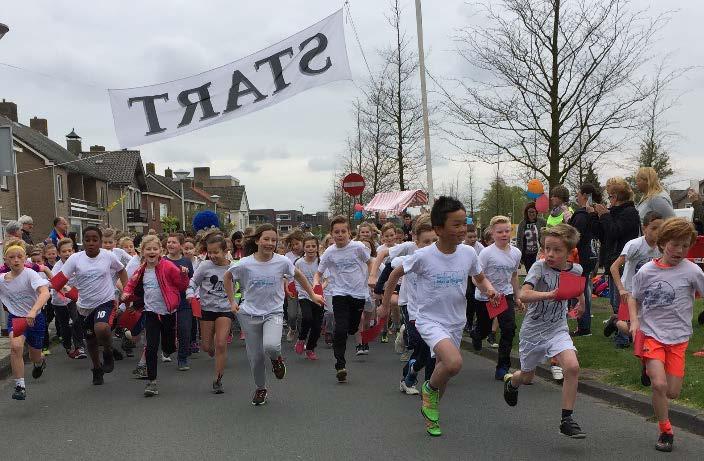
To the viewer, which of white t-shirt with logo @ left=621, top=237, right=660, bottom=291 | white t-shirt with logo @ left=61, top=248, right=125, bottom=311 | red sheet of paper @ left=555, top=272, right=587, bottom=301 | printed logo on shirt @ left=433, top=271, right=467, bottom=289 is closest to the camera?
red sheet of paper @ left=555, top=272, right=587, bottom=301

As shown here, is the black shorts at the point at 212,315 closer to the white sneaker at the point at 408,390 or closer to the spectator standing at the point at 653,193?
the white sneaker at the point at 408,390

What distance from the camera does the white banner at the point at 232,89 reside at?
31.8 feet

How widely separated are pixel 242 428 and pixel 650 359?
3337mm

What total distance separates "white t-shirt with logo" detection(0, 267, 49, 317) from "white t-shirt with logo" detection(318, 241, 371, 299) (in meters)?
3.31

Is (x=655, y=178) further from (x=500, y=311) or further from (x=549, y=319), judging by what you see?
(x=549, y=319)

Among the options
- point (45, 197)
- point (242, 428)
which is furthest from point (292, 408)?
point (45, 197)

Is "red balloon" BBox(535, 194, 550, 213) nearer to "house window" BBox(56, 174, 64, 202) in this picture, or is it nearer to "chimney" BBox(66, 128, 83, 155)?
"house window" BBox(56, 174, 64, 202)

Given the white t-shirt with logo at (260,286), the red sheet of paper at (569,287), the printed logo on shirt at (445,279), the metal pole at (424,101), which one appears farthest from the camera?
the metal pole at (424,101)

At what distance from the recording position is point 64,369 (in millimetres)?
Answer: 10367

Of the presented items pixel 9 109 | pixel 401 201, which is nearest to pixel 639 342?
pixel 401 201

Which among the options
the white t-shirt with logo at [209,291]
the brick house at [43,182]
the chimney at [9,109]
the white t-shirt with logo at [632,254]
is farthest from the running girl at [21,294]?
the chimney at [9,109]

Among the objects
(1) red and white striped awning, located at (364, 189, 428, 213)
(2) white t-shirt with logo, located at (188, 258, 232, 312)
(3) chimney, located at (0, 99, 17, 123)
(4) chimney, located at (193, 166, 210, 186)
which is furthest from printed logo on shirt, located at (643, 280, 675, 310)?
(4) chimney, located at (193, 166, 210, 186)

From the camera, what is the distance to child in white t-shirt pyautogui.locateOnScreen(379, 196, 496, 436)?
6.05 metres

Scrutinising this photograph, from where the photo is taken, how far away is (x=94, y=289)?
30.0 feet
